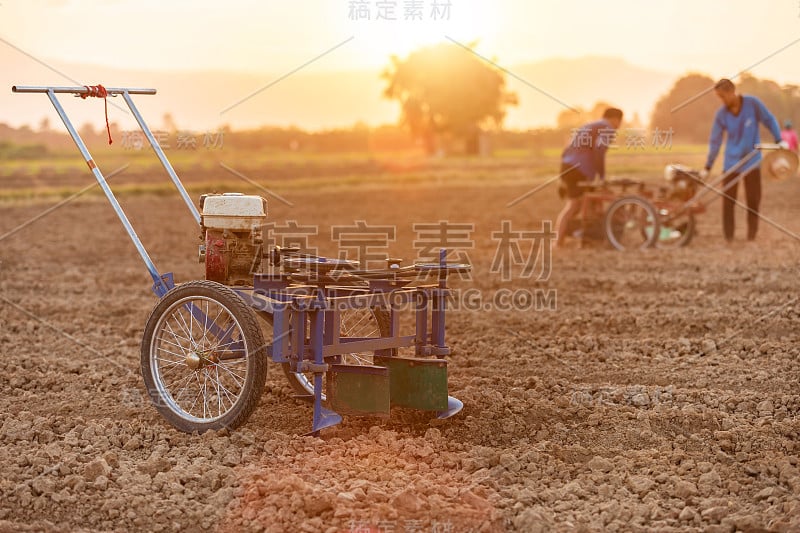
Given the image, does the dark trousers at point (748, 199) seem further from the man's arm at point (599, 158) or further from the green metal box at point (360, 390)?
the green metal box at point (360, 390)

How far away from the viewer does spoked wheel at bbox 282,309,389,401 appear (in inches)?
231

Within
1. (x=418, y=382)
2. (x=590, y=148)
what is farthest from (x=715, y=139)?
(x=418, y=382)

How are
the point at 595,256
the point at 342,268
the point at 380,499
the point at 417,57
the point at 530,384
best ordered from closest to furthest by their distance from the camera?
1. the point at 380,499
2. the point at 342,268
3. the point at 530,384
4. the point at 595,256
5. the point at 417,57

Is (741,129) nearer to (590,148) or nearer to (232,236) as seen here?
(590,148)

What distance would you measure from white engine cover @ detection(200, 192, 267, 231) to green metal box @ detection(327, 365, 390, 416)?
0.93 metres

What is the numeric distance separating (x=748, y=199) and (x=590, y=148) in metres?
2.37

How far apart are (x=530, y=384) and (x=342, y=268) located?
1.47 meters

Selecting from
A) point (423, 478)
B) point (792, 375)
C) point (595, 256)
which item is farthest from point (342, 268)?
point (595, 256)

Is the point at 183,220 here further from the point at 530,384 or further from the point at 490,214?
the point at 530,384

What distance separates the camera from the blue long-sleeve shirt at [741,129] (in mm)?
12812

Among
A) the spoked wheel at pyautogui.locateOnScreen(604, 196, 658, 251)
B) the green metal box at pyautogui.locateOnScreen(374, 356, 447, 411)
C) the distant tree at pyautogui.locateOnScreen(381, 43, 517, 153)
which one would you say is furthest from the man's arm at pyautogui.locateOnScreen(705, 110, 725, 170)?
the distant tree at pyautogui.locateOnScreen(381, 43, 517, 153)

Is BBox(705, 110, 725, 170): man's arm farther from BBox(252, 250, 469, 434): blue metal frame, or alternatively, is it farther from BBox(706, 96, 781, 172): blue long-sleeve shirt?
BBox(252, 250, 469, 434): blue metal frame

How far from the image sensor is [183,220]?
1783cm

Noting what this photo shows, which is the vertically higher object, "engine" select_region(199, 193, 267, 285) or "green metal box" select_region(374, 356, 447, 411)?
"engine" select_region(199, 193, 267, 285)
